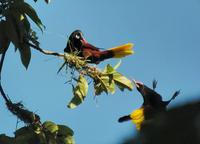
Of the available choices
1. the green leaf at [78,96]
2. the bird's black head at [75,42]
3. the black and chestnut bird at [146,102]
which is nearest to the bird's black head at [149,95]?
the black and chestnut bird at [146,102]

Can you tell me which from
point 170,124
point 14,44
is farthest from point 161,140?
point 14,44

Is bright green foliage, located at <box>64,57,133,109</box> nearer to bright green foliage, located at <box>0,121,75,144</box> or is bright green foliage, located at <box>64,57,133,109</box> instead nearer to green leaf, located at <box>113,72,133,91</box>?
green leaf, located at <box>113,72,133,91</box>

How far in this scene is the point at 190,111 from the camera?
0.30 meters

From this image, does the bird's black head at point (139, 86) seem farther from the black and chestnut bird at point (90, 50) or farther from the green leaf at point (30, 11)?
the green leaf at point (30, 11)

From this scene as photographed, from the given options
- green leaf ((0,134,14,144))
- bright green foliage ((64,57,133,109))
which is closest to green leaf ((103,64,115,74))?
bright green foliage ((64,57,133,109))

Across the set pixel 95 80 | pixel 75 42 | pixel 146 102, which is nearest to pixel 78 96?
pixel 95 80

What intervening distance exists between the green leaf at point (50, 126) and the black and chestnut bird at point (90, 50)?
0.56m

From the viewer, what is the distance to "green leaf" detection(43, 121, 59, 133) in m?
3.65

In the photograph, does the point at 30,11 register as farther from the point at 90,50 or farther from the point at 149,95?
the point at 149,95

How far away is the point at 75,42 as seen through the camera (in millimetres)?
3721

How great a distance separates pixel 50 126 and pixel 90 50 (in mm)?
641

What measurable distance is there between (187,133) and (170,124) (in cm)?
1

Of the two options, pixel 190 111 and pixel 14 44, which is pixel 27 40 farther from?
pixel 190 111

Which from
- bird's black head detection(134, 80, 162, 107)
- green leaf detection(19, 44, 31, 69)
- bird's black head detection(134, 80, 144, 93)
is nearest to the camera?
bird's black head detection(134, 80, 162, 107)
